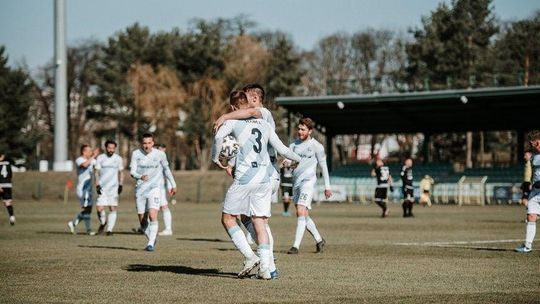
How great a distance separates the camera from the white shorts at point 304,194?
694 inches

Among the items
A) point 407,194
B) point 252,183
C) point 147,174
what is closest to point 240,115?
point 252,183

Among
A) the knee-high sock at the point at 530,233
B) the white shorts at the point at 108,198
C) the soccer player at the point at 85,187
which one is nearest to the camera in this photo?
the knee-high sock at the point at 530,233

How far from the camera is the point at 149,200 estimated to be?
19.2 m

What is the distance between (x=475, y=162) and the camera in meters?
87.4

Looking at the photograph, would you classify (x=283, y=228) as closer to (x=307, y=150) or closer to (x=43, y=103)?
(x=307, y=150)

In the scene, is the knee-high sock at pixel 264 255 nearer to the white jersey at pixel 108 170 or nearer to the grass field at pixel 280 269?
the grass field at pixel 280 269

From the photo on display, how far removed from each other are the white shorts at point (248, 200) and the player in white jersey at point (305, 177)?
4.75 meters

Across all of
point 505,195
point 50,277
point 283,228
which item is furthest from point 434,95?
point 50,277

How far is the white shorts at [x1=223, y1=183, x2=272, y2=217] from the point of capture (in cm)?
1252

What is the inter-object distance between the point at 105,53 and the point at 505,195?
49.7 metres

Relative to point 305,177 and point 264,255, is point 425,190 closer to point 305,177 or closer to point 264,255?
point 305,177

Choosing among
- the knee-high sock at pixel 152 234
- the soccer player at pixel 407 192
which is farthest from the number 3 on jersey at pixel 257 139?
the soccer player at pixel 407 192

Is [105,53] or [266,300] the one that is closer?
[266,300]

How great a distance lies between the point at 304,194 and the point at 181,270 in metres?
4.41
